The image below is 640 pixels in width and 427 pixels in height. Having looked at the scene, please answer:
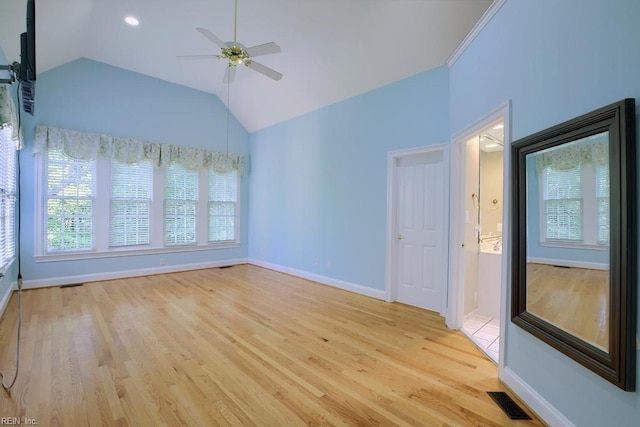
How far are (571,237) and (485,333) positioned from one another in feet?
5.95

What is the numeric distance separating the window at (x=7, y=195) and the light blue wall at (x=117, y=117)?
37 centimetres

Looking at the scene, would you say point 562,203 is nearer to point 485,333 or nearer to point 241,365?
point 485,333

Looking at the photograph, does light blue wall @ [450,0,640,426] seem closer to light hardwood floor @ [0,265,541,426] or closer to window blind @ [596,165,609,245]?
window blind @ [596,165,609,245]

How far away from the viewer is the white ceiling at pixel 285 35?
3129 millimetres

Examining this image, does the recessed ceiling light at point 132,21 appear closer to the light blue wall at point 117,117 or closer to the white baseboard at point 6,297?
the light blue wall at point 117,117

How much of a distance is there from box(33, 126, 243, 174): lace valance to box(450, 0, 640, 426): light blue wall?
212 inches

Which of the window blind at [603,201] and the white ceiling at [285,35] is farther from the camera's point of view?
the white ceiling at [285,35]

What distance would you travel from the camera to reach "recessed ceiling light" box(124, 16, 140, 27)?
151 inches

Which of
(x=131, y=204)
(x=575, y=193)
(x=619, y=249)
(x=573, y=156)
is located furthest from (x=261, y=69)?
(x=131, y=204)

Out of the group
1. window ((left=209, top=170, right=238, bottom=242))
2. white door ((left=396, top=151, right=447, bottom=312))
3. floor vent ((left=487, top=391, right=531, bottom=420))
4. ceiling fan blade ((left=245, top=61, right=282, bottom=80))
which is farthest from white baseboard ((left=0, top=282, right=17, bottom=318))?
floor vent ((left=487, top=391, right=531, bottom=420))

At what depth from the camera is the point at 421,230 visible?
3.89 metres

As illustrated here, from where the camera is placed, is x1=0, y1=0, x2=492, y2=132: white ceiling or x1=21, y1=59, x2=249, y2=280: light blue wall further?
x1=21, y1=59, x2=249, y2=280: light blue wall

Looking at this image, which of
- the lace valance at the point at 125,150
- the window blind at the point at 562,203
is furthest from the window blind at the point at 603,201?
the lace valance at the point at 125,150

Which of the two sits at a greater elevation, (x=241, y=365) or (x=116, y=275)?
(x=116, y=275)
